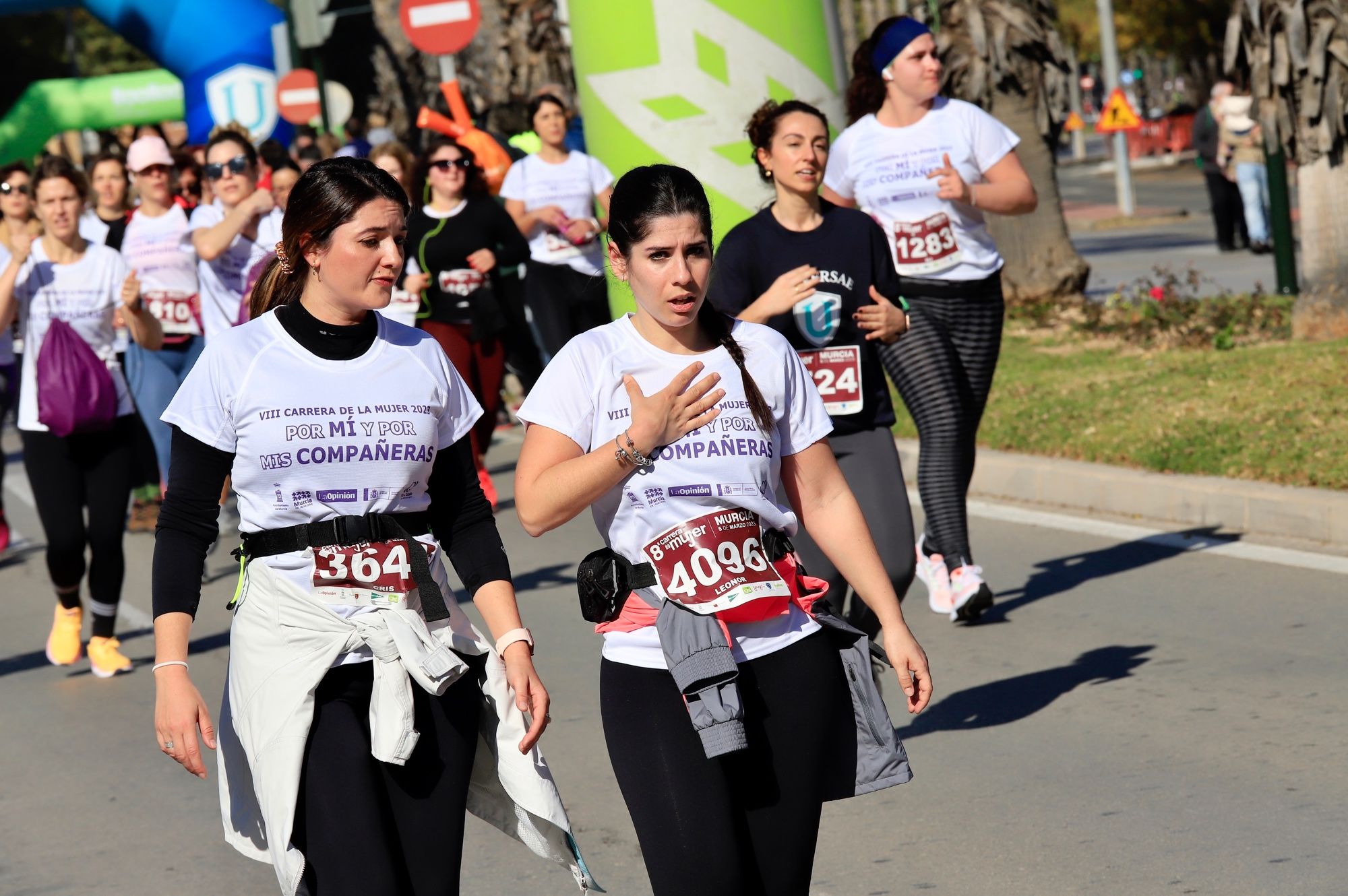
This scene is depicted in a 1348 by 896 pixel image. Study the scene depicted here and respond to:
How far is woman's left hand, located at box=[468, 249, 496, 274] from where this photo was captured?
10898 mm

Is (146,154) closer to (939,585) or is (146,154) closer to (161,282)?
(161,282)

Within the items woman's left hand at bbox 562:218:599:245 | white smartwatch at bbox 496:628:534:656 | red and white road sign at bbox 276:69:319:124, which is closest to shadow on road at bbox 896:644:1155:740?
white smartwatch at bbox 496:628:534:656

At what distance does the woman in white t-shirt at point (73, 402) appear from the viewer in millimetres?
7906

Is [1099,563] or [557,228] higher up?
Answer: [557,228]

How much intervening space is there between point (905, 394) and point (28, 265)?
3.61 m

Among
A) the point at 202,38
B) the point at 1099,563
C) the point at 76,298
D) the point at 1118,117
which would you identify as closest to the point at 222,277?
the point at 76,298

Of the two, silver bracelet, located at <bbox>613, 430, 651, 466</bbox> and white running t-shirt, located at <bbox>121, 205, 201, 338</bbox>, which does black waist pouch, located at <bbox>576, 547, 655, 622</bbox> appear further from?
white running t-shirt, located at <bbox>121, 205, 201, 338</bbox>

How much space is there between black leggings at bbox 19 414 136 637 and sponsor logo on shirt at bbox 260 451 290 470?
461 centimetres

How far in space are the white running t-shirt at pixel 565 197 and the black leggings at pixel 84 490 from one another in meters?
4.82

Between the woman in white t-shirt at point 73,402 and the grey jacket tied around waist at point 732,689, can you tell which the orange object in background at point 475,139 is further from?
the grey jacket tied around waist at point 732,689

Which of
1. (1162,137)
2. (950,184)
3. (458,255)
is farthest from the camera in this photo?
(1162,137)

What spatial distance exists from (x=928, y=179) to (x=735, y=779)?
4.26m

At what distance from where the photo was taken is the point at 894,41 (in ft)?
24.2

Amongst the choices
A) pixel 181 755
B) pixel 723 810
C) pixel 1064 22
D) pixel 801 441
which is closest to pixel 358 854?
pixel 181 755
